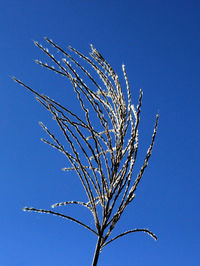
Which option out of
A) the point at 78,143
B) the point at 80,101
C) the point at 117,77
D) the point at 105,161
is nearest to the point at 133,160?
the point at 105,161

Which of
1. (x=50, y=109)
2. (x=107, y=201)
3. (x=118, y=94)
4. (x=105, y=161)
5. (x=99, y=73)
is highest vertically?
(x=99, y=73)

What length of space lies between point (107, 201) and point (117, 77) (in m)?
0.90

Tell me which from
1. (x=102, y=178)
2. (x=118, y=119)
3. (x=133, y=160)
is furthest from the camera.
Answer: (x=118, y=119)

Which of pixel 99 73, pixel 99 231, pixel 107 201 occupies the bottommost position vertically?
pixel 99 231

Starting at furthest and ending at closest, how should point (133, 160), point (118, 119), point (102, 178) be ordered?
point (118, 119) → point (133, 160) → point (102, 178)

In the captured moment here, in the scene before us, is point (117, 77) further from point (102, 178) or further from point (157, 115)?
point (102, 178)

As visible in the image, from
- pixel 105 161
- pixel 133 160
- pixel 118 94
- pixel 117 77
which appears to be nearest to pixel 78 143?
pixel 105 161

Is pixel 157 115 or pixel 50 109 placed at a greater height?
pixel 157 115

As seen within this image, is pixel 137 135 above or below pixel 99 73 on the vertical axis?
below

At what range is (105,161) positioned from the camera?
1940 mm

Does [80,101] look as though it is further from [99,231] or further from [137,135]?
[99,231]

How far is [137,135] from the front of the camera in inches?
84.4

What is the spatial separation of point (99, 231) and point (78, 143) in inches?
20.7

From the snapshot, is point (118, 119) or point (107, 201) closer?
point (107, 201)
